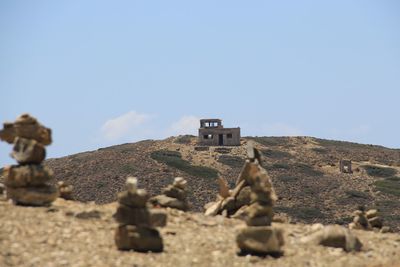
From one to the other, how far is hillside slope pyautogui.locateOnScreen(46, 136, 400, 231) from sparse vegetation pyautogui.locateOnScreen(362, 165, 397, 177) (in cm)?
13

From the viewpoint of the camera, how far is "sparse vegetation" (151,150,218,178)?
258ft

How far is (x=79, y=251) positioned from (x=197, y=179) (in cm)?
5904

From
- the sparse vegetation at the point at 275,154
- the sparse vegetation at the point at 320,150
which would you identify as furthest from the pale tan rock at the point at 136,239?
the sparse vegetation at the point at 320,150

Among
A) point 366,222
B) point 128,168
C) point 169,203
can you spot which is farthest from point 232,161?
point 169,203

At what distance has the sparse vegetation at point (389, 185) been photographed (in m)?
77.8

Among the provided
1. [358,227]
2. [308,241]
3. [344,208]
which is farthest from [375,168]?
→ [308,241]

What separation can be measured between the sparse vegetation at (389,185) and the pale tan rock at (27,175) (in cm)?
6126

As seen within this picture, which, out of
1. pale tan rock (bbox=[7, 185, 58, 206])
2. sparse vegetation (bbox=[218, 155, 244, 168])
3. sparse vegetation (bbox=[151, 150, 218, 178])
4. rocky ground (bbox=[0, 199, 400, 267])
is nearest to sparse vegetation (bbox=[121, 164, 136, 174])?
sparse vegetation (bbox=[151, 150, 218, 178])

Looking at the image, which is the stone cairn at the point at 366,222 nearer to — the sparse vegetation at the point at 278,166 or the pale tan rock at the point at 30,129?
the pale tan rock at the point at 30,129

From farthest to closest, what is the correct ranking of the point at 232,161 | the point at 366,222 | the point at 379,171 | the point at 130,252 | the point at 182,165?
the point at 379,171 → the point at 232,161 → the point at 182,165 → the point at 366,222 → the point at 130,252

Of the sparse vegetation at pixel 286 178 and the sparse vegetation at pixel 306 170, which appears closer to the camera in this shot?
the sparse vegetation at pixel 286 178

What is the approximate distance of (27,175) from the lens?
21250mm

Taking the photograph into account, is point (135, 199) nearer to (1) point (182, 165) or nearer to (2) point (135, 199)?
(2) point (135, 199)

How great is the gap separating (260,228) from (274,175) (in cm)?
6445
